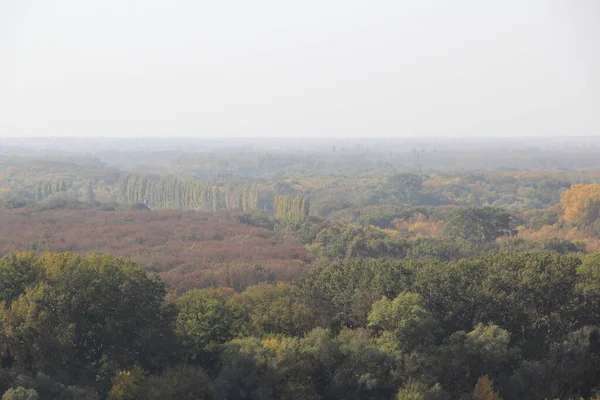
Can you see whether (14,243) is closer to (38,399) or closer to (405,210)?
(38,399)

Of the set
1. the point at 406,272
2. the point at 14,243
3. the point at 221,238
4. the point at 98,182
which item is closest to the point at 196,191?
the point at 98,182

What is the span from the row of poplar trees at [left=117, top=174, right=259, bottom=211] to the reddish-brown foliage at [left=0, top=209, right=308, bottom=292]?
2976 centimetres

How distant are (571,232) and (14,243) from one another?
5598cm

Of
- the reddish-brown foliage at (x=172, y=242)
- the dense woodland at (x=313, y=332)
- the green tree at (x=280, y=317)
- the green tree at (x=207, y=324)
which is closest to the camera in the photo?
the dense woodland at (x=313, y=332)

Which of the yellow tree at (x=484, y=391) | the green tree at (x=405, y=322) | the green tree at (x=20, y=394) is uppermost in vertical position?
the green tree at (x=405, y=322)

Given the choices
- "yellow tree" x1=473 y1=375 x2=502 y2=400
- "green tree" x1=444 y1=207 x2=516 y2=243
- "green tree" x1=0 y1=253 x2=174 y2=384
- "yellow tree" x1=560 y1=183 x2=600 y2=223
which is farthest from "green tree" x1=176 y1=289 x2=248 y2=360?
"yellow tree" x1=560 y1=183 x2=600 y2=223

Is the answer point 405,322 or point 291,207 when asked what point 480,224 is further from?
point 405,322

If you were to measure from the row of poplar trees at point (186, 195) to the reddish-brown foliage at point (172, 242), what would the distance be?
2976cm

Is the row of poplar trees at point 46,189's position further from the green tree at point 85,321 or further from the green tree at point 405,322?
the green tree at point 405,322

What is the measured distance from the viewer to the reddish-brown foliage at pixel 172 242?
4203 cm

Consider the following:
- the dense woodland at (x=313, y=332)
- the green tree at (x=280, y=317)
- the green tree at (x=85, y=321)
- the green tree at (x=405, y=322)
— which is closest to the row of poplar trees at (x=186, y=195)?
the dense woodland at (x=313, y=332)

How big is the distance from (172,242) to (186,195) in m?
49.4

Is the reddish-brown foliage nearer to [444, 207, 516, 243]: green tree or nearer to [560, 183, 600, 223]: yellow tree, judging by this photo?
[444, 207, 516, 243]: green tree

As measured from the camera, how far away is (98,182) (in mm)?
128250
